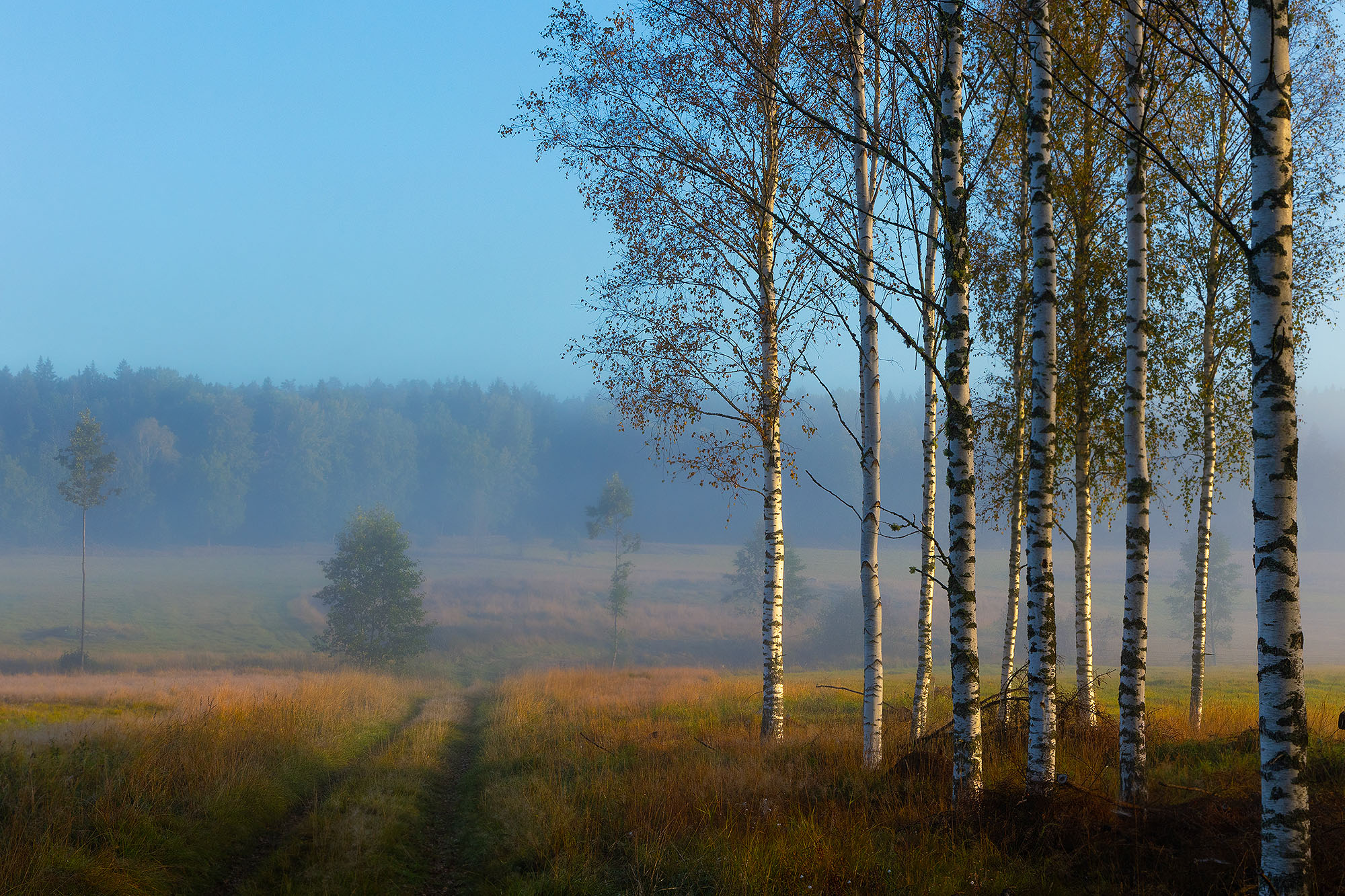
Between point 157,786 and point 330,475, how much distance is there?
12102cm

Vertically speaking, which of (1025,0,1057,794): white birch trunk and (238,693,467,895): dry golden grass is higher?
(1025,0,1057,794): white birch trunk

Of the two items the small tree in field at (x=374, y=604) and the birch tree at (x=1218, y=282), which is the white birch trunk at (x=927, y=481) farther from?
the small tree in field at (x=374, y=604)

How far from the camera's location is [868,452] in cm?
909

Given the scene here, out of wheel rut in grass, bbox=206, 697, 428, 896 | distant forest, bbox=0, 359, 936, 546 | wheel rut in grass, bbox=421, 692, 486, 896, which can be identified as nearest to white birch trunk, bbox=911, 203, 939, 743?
wheel rut in grass, bbox=421, 692, 486, 896

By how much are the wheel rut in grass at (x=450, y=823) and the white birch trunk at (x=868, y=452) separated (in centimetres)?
498

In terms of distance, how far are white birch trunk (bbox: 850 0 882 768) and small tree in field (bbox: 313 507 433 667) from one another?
3310 cm

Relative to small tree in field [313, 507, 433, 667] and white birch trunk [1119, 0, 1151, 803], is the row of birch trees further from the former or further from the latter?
small tree in field [313, 507, 433, 667]

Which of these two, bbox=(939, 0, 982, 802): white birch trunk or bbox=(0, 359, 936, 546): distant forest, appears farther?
bbox=(0, 359, 936, 546): distant forest

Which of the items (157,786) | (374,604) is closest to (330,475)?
(374,604)

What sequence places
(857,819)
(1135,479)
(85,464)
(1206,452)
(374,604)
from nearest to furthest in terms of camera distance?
(857,819) → (1135,479) → (1206,452) → (374,604) → (85,464)

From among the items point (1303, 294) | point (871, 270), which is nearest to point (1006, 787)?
point (871, 270)

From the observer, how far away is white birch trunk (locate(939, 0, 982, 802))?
20.2 feet

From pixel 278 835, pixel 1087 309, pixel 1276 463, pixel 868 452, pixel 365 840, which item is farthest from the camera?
pixel 1087 309

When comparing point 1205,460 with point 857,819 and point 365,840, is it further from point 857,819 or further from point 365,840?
point 365,840
